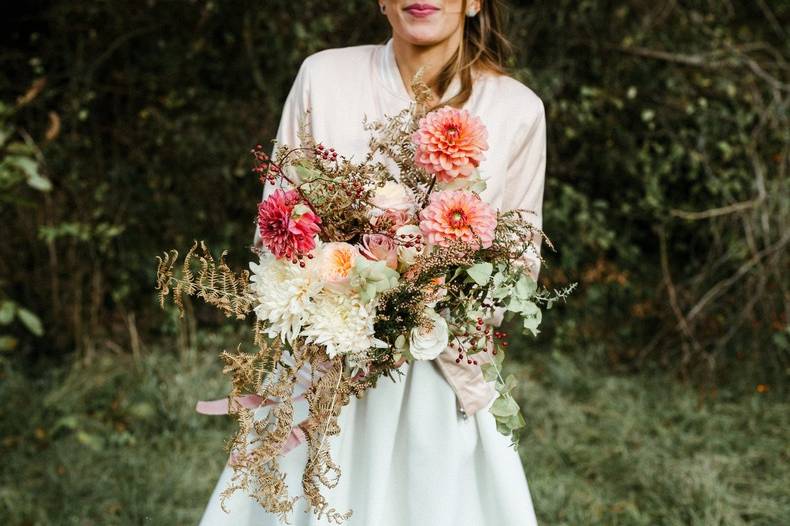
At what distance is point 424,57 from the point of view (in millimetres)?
2217

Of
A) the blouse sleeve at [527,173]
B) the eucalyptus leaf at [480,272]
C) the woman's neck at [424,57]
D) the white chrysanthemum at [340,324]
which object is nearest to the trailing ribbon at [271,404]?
the white chrysanthemum at [340,324]

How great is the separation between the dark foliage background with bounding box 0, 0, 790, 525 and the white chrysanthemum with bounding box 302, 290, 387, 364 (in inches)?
103

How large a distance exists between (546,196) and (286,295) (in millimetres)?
3435

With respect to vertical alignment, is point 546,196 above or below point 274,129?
below

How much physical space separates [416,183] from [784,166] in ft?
11.0

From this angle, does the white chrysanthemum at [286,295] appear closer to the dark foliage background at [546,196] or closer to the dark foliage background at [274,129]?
the dark foliage background at [546,196]

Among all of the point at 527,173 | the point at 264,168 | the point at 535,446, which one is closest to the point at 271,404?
the point at 264,168

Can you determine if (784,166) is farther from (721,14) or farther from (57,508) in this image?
(57,508)

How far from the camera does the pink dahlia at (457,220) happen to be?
1647 millimetres

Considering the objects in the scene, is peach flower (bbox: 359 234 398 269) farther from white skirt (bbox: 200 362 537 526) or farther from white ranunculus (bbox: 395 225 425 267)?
white skirt (bbox: 200 362 537 526)

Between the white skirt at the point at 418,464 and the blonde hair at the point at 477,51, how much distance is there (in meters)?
0.72

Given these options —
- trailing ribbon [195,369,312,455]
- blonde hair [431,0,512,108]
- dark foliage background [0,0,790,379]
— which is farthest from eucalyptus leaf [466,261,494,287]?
dark foliage background [0,0,790,379]

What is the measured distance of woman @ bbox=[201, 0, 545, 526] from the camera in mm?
2092

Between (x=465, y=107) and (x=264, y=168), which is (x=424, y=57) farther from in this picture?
(x=264, y=168)
